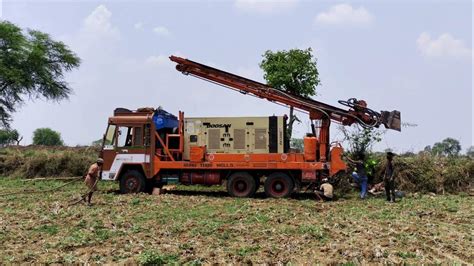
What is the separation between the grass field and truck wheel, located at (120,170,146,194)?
180 cm

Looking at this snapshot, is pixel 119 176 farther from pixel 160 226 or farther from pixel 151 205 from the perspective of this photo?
pixel 160 226

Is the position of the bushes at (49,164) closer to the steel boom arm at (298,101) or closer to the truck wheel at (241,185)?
the steel boom arm at (298,101)

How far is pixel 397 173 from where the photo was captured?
1869 centimetres

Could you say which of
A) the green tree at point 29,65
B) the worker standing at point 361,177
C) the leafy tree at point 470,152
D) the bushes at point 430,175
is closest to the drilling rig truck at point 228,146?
→ the worker standing at point 361,177

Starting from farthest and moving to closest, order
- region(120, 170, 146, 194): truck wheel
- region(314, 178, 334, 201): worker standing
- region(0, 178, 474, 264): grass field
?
region(120, 170, 146, 194): truck wheel < region(314, 178, 334, 201): worker standing < region(0, 178, 474, 264): grass field

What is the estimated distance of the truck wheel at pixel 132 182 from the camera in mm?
17188

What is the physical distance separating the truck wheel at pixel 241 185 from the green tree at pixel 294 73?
17.5ft

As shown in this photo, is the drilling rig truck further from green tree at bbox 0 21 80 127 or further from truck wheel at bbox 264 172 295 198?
green tree at bbox 0 21 80 127

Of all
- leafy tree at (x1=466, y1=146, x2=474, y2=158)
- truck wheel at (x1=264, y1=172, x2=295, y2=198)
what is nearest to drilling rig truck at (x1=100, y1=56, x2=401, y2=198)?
truck wheel at (x1=264, y1=172, x2=295, y2=198)

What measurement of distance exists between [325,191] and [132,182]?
6.89m

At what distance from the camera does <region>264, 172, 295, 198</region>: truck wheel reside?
54.0 ft

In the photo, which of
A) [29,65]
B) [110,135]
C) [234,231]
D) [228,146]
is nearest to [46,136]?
[29,65]

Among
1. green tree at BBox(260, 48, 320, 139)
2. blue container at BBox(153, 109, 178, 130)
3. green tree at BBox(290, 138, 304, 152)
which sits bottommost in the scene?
green tree at BBox(290, 138, 304, 152)

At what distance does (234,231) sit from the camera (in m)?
9.87
